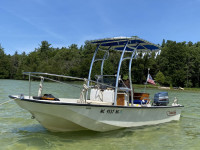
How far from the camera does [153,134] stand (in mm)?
8508

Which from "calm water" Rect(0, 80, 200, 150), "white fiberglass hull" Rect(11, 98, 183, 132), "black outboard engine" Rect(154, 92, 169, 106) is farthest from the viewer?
"black outboard engine" Rect(154, 92, 169, 106)

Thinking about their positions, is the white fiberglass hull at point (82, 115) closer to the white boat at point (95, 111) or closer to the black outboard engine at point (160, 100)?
the white boat at point (95, 111)

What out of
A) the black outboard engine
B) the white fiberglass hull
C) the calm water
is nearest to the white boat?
the white fiberglass hull

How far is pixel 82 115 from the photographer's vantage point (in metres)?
6.89

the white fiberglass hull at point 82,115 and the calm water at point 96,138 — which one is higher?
the white fiberglass hull at point 82,115

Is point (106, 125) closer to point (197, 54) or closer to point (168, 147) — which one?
point (168, 147)

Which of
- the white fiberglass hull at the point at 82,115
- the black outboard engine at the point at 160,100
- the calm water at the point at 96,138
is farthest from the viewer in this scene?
the black outboard engine at the point at 160,100

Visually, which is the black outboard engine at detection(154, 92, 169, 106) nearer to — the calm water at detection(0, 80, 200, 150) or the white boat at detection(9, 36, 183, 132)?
the white boat at detection(9, 36, 183, 132)

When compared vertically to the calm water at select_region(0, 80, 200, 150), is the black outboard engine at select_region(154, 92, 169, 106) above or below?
above

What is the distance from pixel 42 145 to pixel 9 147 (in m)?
1.00

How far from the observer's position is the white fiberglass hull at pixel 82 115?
6.53 meters

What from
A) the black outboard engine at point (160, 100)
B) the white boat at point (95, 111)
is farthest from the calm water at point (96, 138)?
the black outboard engine at point (160, 100)

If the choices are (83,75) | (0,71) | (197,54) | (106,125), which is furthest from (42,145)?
(0,71)

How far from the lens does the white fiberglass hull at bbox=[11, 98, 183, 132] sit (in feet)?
21.4
